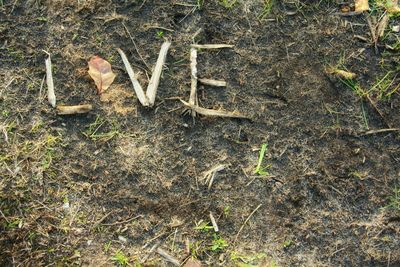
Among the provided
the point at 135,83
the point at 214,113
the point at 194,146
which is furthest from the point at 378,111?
the point at 135,83

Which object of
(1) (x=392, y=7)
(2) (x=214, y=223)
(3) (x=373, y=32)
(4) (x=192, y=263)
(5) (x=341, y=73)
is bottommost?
(4) (x=192, y=263)

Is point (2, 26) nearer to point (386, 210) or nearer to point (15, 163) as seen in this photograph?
point (15, 163)

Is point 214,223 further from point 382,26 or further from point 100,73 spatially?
point 382,26

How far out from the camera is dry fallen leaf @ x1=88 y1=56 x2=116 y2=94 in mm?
2900

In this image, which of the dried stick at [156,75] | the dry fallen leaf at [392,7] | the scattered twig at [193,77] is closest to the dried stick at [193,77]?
the scattered twig at [193,77]

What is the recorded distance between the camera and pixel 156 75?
292cm

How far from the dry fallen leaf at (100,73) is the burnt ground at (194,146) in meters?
0.04

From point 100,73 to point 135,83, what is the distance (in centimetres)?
22

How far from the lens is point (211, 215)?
2.88 metres

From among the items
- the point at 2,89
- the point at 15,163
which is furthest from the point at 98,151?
the point at 2,89

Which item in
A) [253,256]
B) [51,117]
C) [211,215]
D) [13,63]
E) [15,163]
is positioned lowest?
[253,256]

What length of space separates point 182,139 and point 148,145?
0.21 meters

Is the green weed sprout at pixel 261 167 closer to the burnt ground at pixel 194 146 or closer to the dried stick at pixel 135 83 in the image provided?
the burnt ground at pixel 194 146

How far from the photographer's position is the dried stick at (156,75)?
2.90m
